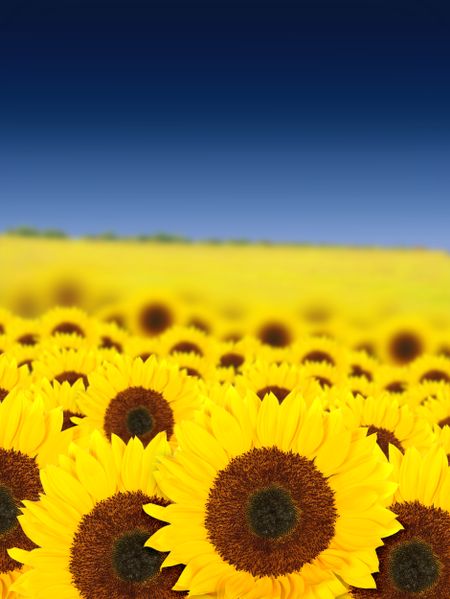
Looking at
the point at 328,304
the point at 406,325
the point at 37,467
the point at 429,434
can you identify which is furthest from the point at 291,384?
the point at 406,325

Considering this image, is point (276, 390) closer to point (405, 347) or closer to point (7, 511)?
point (7, 511)

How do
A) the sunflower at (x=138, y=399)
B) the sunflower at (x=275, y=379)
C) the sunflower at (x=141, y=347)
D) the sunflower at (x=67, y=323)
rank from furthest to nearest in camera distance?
the sunflower at (x=67, y=323), the sunflower at (x=141, y=347), the sunflower at (x=275, y=379), the sunflower at (x=138, y=399)

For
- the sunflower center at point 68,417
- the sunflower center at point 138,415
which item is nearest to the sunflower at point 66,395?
the sunflower center at point 68,417

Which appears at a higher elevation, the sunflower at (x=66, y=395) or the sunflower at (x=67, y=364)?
the sunflower at (x=67, y=364)

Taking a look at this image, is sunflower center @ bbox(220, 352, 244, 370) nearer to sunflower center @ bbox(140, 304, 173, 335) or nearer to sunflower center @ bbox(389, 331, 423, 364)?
sunflower center @ bbox(140, 304, 173, 335)

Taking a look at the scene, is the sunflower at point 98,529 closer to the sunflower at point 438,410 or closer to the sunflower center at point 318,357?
the sunflower at point 438,410

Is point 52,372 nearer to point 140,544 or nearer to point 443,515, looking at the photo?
point 140,544

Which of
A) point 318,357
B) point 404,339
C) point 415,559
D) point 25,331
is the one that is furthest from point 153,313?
point 415,559

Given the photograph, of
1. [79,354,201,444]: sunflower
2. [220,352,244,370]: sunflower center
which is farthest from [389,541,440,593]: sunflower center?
[220,352,244,370]: sunflower center

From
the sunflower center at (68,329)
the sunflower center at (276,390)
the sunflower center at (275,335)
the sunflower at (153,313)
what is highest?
the sunflower at (153,313)
